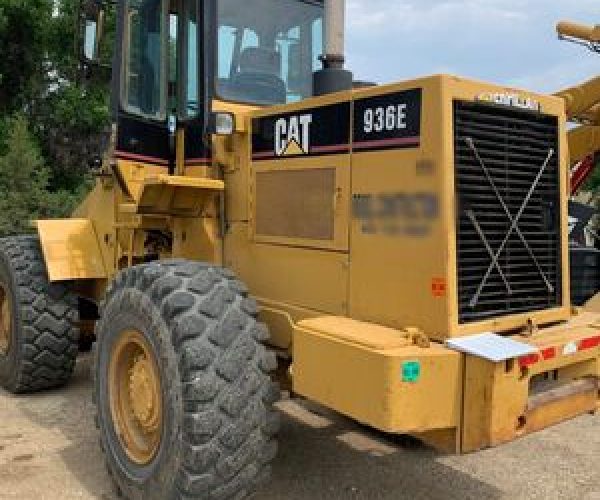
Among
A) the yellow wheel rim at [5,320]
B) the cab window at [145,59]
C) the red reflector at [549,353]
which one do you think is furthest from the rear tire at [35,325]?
the red reflector at [549,353]

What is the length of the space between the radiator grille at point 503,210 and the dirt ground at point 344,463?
3.81 ft

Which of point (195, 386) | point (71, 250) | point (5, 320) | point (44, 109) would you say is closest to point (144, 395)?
point (195, 386)

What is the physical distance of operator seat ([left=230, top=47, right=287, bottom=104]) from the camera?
4629mm

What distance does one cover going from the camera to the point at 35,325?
228 inches

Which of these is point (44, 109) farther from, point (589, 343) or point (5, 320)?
point (589, 343)

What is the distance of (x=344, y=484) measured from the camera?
14.6ft

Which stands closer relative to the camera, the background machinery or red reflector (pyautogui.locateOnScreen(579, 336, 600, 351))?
red reflector (pyautogui.locateOnScreen(579, 336, 600, 351))

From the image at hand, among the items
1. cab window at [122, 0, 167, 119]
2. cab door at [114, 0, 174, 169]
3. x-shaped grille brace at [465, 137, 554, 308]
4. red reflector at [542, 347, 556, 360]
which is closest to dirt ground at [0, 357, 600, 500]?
red reflector at [542, 347, 556, 360]

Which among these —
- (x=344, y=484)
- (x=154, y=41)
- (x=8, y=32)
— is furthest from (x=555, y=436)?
(x=8, y=32)

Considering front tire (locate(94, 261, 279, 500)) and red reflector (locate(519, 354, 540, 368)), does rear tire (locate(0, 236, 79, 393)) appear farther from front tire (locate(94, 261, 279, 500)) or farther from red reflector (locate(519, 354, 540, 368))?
red reflector (locate(519, 354, 540, 368))

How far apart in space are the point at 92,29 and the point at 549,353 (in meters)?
3.65

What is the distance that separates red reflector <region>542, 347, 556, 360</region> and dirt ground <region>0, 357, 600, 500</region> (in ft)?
3.68

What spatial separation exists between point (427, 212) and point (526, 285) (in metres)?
0.80

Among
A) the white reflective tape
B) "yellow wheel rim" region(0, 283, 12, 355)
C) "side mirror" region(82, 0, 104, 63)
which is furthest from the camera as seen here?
"yellow wheel rim" region(0, 283, 12, 355)
